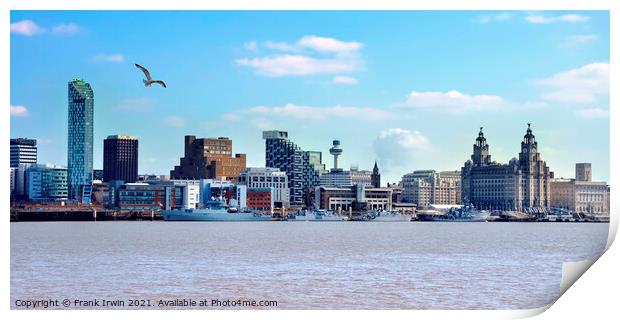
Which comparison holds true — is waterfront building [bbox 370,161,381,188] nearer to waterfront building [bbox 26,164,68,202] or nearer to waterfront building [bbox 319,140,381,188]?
waterfront building [bbox 319,140,381,188]

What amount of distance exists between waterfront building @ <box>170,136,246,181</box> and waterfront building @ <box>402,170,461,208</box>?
10439 mm

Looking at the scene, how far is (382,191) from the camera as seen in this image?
54.1m

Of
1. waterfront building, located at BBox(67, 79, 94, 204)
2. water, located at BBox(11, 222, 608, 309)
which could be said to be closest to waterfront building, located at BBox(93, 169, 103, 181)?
waterfront building, located at BBox(67, 79, 94, 204)

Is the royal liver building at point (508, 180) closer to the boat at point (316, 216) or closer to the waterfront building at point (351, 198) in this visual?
the waterfront building at point (351, 198)

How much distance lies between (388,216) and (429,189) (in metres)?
8.33

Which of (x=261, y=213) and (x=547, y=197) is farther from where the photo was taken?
(x=547, y=197)

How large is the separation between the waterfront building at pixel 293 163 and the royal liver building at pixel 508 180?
27.3 ft

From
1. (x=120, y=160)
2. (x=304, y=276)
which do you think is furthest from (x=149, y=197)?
(x=304, y=276)

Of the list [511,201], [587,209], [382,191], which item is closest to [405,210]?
[382,191]

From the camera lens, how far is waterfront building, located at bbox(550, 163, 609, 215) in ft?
154

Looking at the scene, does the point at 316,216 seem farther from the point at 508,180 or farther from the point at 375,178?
the point at 508,180

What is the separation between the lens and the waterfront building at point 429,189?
2228 inches
